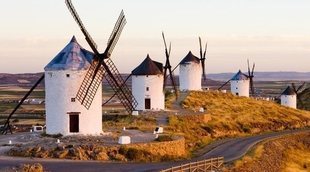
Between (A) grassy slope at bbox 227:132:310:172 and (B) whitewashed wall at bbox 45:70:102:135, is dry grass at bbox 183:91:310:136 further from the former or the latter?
(B) whitewashed wall at bbox 45:70:102:135

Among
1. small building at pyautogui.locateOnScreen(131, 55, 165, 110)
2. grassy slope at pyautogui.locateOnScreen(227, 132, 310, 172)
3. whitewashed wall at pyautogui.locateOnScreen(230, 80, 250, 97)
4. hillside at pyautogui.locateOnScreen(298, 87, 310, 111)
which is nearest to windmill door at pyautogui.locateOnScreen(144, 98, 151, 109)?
small building at pyautogui.locateOnScreen(131, 55, 165, 110)

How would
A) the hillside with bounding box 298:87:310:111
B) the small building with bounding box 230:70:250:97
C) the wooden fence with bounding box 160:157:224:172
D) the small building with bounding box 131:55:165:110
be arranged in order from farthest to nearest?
1. the hillside with bounding box 298:87:310:111
2. the small building with bounding box 230:70:250:97
3. the small building with bounding box 131:55:165:110
4. the wooden fence with bounding box 160:157:224:172

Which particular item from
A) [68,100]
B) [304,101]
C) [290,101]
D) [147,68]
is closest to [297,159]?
[147,68]

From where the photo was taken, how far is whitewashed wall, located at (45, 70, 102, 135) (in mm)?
40281

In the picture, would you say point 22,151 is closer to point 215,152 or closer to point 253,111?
point 215,152

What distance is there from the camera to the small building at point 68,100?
40.3m

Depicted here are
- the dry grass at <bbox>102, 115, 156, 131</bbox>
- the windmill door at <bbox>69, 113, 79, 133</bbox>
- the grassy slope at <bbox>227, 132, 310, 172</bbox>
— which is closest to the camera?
the grassy slope at <bbox>227, 132, 310, 172</bbox>

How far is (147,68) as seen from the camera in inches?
2473

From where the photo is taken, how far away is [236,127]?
63.1m

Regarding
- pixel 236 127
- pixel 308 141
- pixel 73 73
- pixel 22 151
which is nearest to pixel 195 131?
pixel 236 127

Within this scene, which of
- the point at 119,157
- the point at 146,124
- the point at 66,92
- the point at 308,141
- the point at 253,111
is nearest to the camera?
the point at 119,157

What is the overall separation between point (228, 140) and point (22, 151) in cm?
2503

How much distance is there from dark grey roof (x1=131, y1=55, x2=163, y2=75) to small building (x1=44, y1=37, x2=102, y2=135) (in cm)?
2106

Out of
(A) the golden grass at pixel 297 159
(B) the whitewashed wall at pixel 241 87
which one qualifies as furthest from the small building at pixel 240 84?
(A) the golden grass at pixel 297 159
